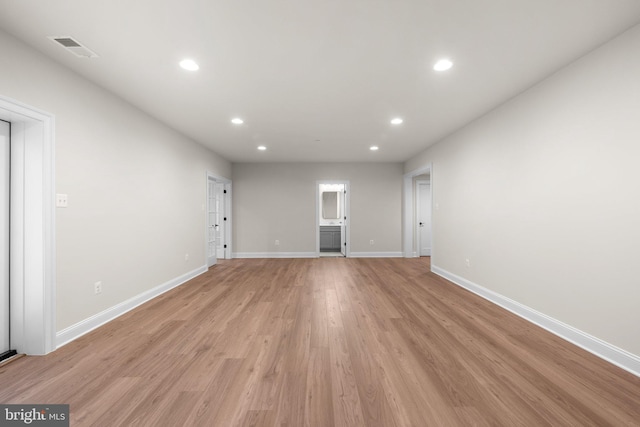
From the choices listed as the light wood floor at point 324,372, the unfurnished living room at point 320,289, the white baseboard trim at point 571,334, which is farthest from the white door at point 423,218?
the light wood floor at point 324,372

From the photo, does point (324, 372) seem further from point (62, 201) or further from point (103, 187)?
point (103, 187)

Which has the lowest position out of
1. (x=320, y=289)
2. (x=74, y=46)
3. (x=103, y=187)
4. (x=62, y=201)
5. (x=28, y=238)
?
(x=320, y=289)

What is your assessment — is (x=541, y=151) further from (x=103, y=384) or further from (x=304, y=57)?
(x=103, y=384)

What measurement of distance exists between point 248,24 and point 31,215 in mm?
2316

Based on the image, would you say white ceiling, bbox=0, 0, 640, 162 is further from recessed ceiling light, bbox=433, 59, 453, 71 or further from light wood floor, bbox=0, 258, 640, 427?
light wood floor, bbox=0, 258, 640, 427

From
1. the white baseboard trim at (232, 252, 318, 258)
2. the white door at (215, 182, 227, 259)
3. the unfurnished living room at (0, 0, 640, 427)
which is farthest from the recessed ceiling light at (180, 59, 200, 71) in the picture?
the white baseboard trim at (232, 252, 318, 258)

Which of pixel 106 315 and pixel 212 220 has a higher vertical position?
pixel 212 220

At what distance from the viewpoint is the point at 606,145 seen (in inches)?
81.2

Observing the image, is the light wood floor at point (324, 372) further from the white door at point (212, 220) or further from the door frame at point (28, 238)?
the white door at point (212, 220)

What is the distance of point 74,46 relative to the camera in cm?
204

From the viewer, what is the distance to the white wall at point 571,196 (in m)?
1.93

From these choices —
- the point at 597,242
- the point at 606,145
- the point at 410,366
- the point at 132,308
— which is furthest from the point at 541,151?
the point at 132,308

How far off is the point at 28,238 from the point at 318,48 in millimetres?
2835

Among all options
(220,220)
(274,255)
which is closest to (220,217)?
(220,220)
